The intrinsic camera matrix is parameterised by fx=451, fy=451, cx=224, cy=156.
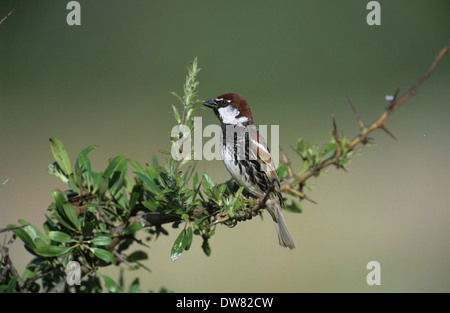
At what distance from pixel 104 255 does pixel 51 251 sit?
0.47ft

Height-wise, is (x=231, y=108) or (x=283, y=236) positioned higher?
(x=231, y=108)

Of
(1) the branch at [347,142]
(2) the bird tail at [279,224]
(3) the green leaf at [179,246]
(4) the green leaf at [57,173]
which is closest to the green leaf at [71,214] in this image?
(4) the green leaf at [57,173]

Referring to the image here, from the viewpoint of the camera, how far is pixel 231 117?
185 centimetres

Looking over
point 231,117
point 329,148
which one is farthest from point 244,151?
point 329,148

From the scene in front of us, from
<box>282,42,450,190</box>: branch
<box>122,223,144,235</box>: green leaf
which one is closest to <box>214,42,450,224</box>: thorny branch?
<box>282,42,450,190</box>: branch

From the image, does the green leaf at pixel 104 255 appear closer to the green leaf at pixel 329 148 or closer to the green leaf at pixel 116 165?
the green leaf at pixel 116 165

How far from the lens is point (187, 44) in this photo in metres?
5.29

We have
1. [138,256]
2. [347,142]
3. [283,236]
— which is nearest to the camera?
[347,142]

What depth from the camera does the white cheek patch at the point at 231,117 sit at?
5.95ft

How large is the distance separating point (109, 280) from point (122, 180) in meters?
0.30

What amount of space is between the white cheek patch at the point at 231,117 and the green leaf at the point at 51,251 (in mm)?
835

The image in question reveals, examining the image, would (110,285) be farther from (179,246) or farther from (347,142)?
(347,142)

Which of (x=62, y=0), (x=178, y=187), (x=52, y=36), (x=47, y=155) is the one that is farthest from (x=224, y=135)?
(x=62, y=0)

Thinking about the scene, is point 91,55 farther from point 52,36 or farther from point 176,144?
point 176,144
